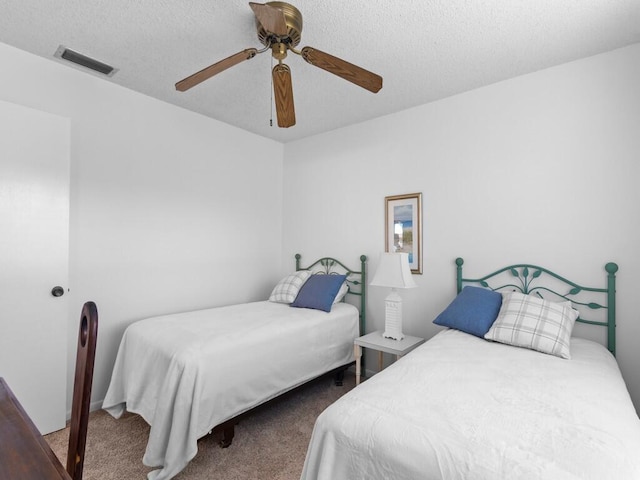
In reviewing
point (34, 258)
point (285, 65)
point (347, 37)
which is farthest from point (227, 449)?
point (347, 37)

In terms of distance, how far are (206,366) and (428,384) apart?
4.12 feet

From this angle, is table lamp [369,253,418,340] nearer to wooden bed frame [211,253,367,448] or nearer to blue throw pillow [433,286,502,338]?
blue throw pillow [433,286,502,338]

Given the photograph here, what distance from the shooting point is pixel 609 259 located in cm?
218

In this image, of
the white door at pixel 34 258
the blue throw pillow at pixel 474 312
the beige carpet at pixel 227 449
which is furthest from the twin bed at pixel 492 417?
the white door at pixel 34 258

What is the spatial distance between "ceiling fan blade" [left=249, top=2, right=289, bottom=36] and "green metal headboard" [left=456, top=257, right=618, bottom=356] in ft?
6.95

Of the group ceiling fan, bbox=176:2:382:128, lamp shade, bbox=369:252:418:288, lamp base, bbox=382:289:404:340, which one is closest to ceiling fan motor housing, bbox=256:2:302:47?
ceiling fan, bbox=176:2:382:128

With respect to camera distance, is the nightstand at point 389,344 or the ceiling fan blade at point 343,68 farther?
the nightstand at point 389,344

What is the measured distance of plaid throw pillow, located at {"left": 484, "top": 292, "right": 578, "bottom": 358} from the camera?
1.91 m

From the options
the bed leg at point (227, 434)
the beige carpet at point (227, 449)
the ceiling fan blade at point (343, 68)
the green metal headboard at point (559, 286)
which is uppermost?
the ceiling fan blade at point (343, 68)

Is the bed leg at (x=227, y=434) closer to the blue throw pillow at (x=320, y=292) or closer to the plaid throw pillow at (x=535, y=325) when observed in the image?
the blue throw pillow at (x=320, y=292)

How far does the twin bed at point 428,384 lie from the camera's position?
105cm

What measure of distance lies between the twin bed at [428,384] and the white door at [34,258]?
1.35ft

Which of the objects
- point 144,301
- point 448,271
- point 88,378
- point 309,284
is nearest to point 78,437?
point 88,378

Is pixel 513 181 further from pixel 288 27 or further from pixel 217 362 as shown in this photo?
pixel 217 362
